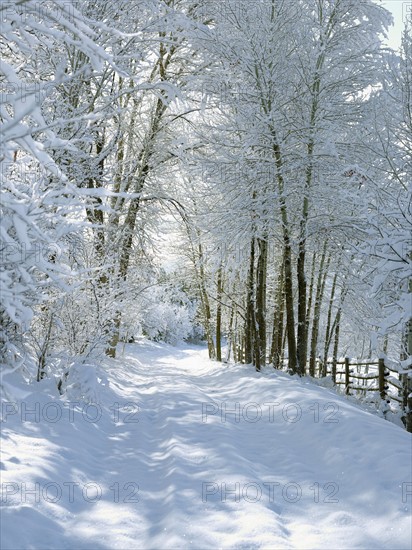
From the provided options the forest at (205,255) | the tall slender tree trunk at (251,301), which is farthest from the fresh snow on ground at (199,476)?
the tall slender tree trunk at (251,301)

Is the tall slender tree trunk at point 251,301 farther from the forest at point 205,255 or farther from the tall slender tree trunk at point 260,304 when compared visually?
the tall slender tree trunk at point 260,304

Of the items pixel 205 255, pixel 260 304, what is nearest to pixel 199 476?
pixel 260 304

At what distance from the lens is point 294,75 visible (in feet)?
34.2

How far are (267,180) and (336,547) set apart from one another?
799cm

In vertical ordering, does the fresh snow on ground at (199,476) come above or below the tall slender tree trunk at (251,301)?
below

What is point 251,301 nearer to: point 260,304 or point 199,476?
point 260,304

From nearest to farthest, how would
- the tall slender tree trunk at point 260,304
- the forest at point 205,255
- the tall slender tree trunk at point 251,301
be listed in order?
1. the forest at point 205,255
2. the tall slender tree trunk at point 260,304
3. the tall slender tree trunk at point 251,301

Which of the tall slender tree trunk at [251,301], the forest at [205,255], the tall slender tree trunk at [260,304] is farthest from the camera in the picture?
the tall slender tree trunk at [251,301]

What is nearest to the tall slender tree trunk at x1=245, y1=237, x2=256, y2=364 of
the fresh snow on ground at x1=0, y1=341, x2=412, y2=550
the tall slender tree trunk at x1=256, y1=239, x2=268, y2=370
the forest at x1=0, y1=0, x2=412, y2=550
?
the forest at x1=0, y1=0, x2=412, y2=550

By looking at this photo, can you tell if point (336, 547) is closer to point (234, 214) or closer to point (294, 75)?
point (234, 214)

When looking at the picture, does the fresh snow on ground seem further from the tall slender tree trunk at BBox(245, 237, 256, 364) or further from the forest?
the tall slender tree trunk at BBox(245, 237, 256, 364)

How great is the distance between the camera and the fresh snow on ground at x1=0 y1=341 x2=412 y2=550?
3.51 meters

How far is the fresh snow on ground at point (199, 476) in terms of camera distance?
3512 mm

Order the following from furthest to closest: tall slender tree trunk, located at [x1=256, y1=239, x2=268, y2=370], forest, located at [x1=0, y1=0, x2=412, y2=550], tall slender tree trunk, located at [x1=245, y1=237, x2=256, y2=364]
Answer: tall slender tree trunk, located at [x1=245, y1=237, x2=256, y2=364] → tall slender tree trunk, located at [x1=256, y1=239, x2=268, y2=370] → forest, located at [x1=0, y1=0, x2=412, y2=550]
